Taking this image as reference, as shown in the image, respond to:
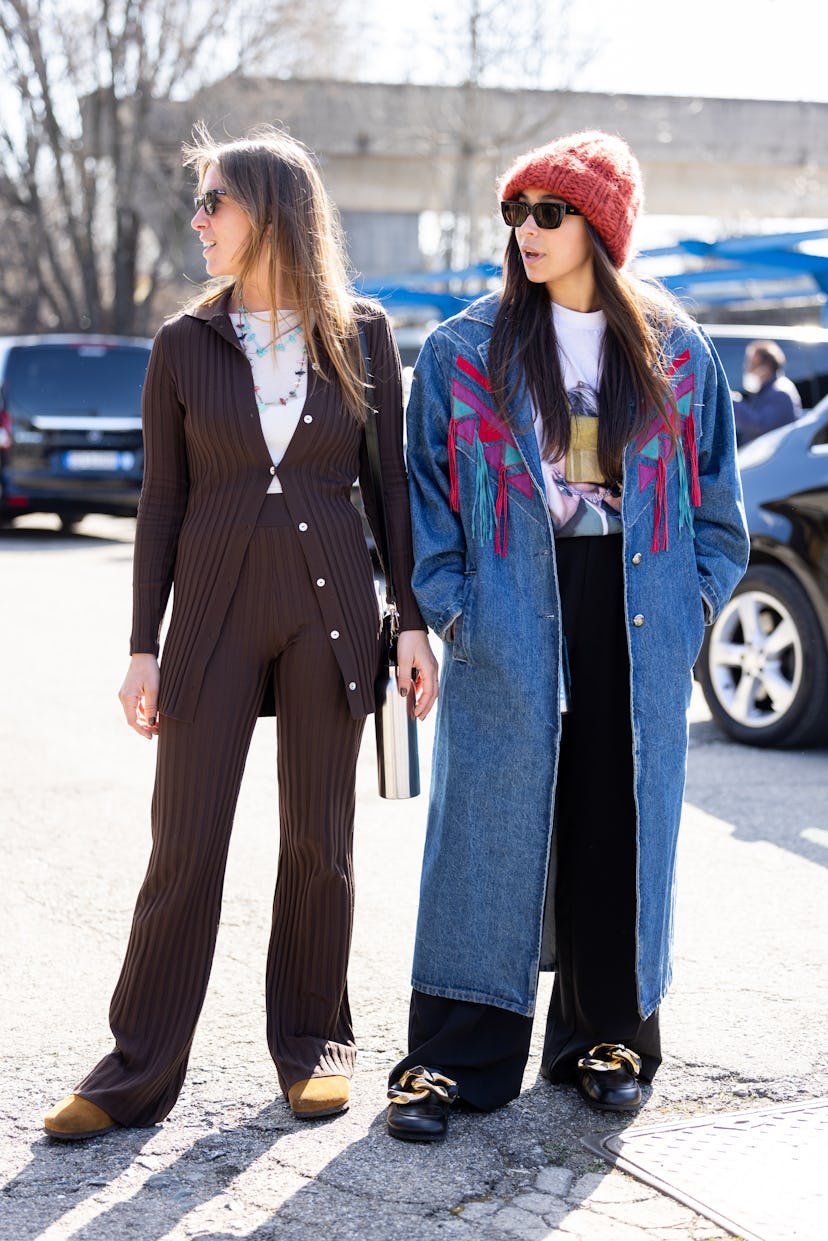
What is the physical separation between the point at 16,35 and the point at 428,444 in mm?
26542

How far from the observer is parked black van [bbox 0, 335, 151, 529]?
50.1 ft

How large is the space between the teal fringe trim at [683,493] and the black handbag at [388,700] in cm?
60

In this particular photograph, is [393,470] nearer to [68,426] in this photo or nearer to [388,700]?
[388,700]

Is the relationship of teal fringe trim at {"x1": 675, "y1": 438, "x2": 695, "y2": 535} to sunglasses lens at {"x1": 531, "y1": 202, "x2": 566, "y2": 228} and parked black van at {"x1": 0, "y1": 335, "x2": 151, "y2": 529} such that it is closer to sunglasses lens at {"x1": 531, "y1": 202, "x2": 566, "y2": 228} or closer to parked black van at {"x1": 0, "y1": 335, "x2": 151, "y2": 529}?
sunglasses lens at {"x1": 531, "y1": 202, "x2": 566, "y2": 228}

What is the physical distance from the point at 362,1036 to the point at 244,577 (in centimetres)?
118

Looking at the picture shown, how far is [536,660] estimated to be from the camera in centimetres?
325

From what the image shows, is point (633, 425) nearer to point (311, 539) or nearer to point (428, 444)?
point (428, 444)

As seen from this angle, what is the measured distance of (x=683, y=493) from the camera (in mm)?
3359

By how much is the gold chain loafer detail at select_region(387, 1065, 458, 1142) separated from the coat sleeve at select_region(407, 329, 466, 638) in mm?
883

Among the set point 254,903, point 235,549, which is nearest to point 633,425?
point 235,549

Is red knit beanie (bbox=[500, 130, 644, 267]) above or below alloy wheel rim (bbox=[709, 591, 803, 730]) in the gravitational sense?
above

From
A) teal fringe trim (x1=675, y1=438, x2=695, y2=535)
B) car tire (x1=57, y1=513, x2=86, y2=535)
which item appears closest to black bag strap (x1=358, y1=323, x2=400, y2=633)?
teal fringe trim (x1=675, y1=438, x2=695, y2=535)

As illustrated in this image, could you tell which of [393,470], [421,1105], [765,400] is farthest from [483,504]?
[765,400]

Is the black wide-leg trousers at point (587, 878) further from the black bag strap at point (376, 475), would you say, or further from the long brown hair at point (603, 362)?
the black bag strap at point (376, 475)
